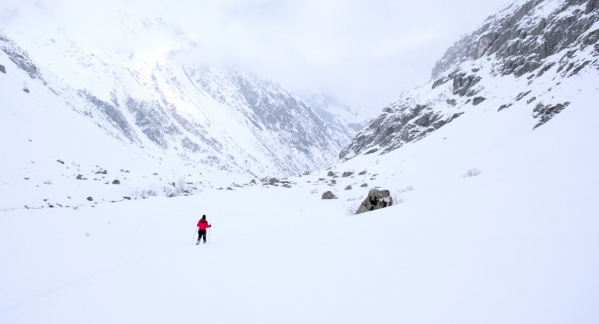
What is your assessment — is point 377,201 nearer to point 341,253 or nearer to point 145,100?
point 341,253

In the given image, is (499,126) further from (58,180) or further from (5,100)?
(5,100)

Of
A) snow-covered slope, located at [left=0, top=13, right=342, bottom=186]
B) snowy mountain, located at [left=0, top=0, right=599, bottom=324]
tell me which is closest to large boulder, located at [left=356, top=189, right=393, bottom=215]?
snowy mountain, located at [left=0, top=0, right=599, bottom=324]

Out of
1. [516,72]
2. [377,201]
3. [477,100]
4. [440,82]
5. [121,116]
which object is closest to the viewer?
[377,201]

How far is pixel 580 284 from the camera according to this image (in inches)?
99.3

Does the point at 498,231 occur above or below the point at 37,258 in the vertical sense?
above

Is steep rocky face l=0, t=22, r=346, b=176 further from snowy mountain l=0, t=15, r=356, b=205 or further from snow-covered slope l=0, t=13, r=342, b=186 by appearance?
snowy mountain l=0, t=15, r=356, b=205

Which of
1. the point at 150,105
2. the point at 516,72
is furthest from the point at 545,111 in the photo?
the point at 150,105

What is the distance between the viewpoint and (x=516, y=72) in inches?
1665

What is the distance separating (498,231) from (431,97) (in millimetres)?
61799

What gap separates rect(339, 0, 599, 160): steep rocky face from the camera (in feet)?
90.5

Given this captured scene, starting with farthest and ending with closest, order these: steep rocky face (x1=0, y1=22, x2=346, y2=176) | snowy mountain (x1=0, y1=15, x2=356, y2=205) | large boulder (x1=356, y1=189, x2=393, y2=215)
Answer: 1. steep rocky face (x1=0, y1=22, x2=346, y2=176)
2. snowy mountain (x1=0, y1=15, x2=356, y2=205)
3. large boulder (x1=356, y1=189, x2=393, y2=215)

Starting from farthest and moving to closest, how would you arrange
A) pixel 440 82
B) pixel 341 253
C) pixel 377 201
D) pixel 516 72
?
1. pixel 440 82
2. pixel 516 72
3. pixel 377 201
4. pixel 341 253

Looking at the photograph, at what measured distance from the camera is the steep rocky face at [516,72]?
90.5ft

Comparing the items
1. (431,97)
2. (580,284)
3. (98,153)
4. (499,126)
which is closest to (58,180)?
(98,153)
